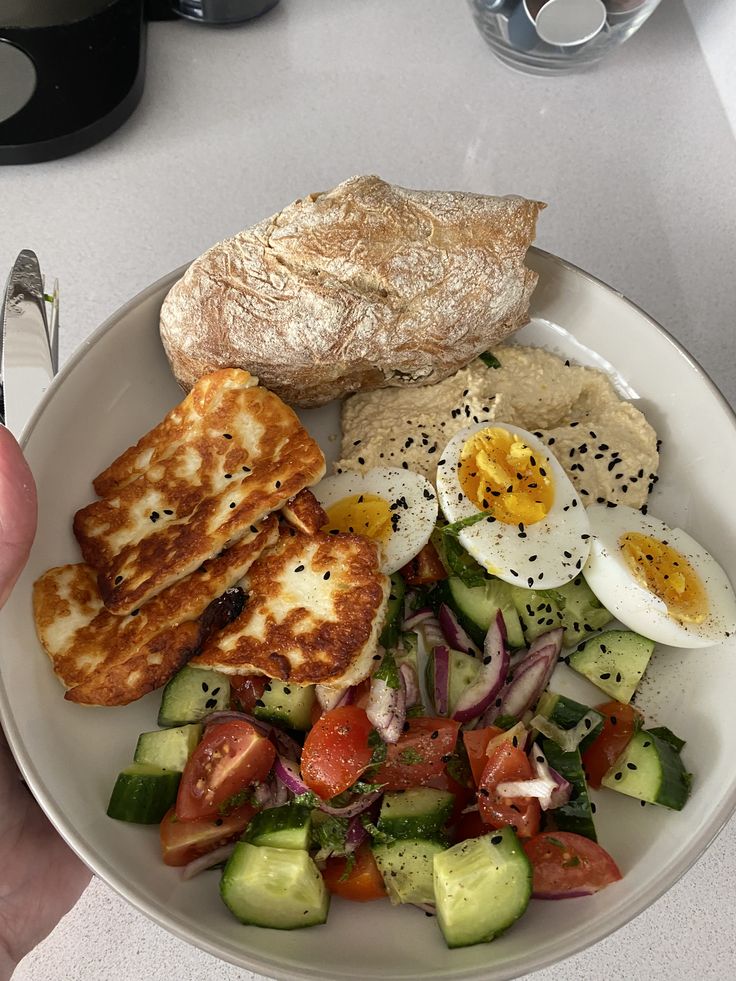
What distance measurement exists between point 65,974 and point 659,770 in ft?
4.93

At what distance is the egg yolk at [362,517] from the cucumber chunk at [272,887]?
73 centimetres

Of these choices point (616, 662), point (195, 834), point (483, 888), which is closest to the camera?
point (483, 888)

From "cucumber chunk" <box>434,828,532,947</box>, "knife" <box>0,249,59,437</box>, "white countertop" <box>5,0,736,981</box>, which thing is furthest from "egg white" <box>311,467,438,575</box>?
"white countertop" <box>5,0,736,981</box>

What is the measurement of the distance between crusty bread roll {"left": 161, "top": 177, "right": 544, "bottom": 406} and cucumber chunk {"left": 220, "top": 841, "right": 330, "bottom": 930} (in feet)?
3.61

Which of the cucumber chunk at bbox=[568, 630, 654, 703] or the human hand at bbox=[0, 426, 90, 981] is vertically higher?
the cucumber chunk at bbox=[568, 630, 654, 703]

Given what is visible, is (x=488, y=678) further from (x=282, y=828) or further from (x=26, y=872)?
(x=26, y=872)

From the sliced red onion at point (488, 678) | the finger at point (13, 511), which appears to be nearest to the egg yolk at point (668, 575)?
the sliced red onion at point (488, 678)

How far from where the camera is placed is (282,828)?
173 centimetres

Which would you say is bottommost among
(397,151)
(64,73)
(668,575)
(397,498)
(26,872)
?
(26,872)

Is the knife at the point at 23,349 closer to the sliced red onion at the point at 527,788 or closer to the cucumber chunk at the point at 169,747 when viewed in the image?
the cucumber chunk at the point at 169,747

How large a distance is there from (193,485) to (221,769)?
667mm

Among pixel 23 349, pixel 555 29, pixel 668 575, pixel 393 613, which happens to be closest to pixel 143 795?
pixel 393 613

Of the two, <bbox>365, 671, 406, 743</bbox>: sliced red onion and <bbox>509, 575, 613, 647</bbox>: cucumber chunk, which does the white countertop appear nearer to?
<bbox>509, 575, 613, 647</bbox>: cucumber chunk

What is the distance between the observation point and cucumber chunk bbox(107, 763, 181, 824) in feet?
5.79
